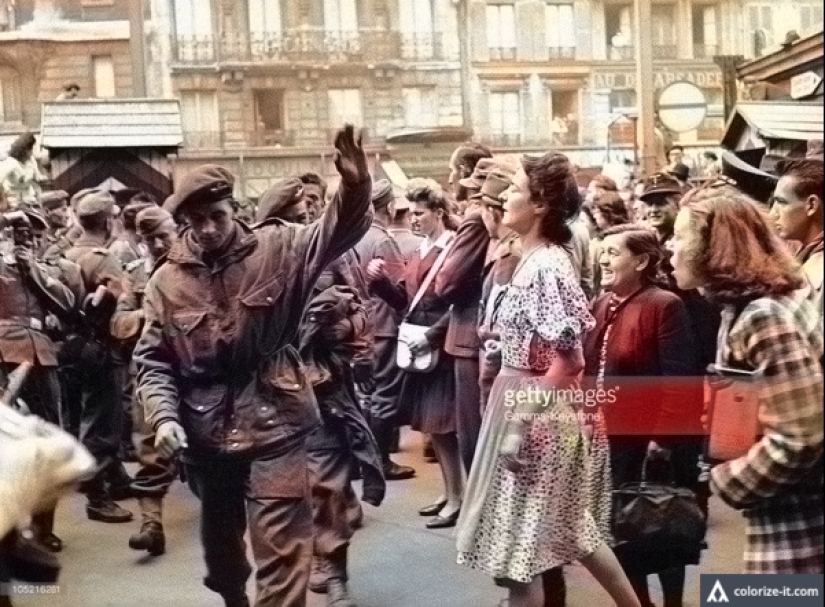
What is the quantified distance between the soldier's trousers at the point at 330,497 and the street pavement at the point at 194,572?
6 cm

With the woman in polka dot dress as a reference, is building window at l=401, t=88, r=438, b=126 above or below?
above

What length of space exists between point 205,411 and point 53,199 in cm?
88

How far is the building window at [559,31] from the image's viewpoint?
126 inches

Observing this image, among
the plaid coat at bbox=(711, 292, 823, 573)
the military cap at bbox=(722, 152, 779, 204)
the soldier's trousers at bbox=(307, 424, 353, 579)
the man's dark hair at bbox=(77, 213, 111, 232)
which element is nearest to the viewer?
the plaid coat at bbox=(711, 292, 823, 573)

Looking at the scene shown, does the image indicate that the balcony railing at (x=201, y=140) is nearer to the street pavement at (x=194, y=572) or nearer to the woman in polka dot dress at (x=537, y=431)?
the woman in polka dot dress at (x=537, y=431)

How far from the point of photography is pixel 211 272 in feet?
9.57

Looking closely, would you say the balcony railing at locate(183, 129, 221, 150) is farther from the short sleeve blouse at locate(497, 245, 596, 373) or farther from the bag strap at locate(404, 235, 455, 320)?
the short sleeve blouse at locate(497, 245, 596, 373)

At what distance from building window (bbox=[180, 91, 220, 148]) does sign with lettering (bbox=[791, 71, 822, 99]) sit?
61.1 inches

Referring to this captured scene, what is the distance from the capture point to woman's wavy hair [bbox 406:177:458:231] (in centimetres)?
342

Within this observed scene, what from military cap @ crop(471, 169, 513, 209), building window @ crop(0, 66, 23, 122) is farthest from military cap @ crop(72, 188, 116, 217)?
military cap @ crop(471, 169, 513, 209)

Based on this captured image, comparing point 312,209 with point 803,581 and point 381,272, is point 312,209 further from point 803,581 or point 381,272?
point 803,581

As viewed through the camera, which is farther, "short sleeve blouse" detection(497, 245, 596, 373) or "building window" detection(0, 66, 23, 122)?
"building window" detection(0, 66, 23, 122)

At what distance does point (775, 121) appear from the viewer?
2967 millimetres

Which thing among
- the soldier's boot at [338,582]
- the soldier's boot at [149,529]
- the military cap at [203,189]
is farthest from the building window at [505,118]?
the soldier's boot at [149,529]
